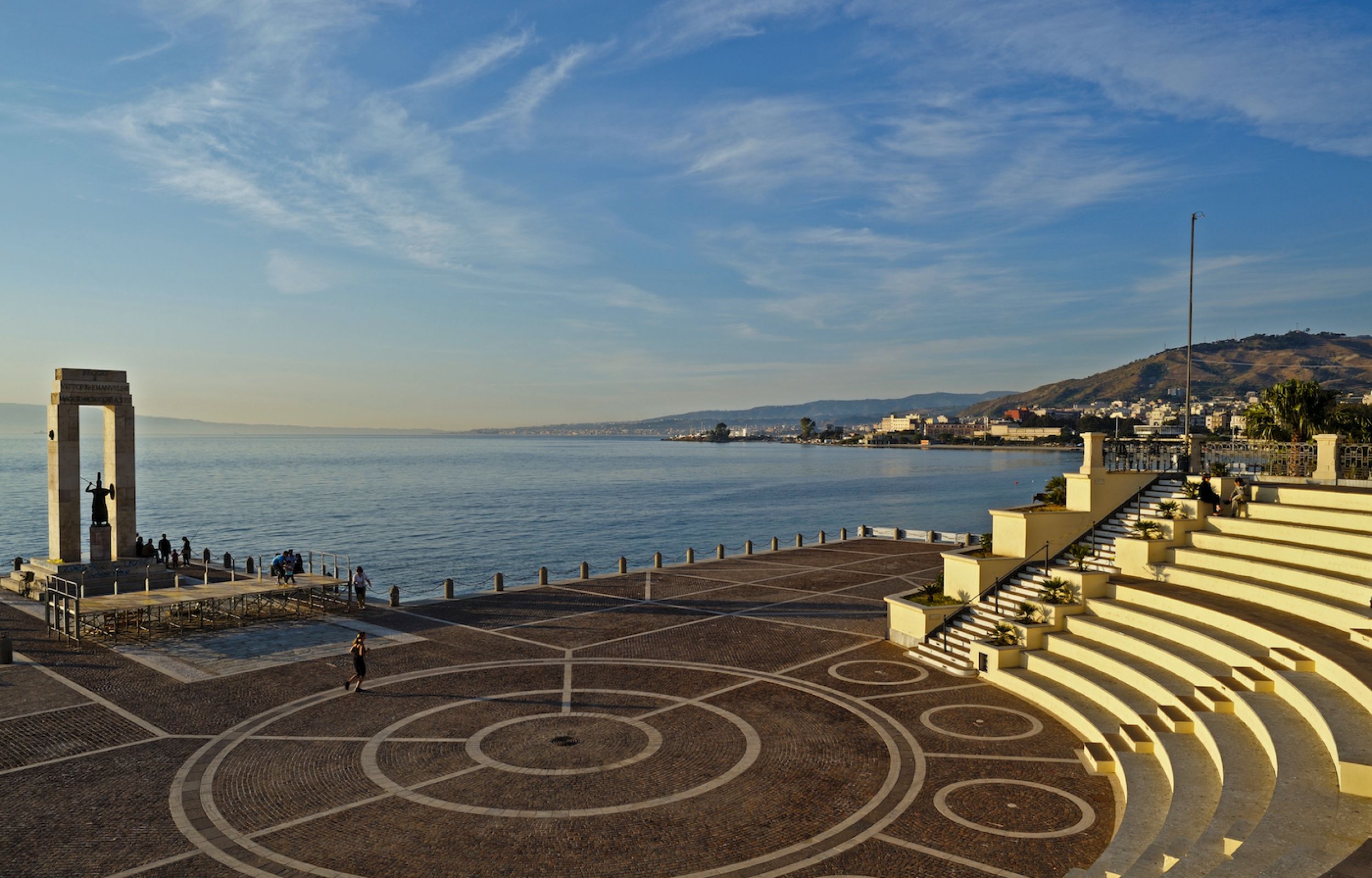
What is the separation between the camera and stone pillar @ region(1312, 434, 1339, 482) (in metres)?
29.2

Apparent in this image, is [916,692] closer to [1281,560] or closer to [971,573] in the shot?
[971,573]

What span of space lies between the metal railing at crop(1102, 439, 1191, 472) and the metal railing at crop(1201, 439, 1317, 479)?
0.92 m

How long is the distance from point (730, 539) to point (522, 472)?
117323mm

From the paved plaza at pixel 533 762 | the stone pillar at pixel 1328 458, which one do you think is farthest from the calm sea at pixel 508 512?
the stone pillar at pixel 1328 458

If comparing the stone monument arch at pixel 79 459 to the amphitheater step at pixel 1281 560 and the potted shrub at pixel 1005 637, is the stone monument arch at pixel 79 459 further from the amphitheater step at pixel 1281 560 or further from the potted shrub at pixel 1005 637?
the amphitheater step at pixel 1281 560

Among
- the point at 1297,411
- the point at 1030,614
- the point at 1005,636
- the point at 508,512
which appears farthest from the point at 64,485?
the point at 508,512

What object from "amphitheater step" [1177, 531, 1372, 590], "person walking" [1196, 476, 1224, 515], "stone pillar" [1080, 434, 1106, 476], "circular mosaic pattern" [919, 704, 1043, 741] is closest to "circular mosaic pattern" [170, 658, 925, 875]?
"circular mosaic pattern" [919, 704, 1043, 741]

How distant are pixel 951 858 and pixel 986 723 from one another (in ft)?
21.1

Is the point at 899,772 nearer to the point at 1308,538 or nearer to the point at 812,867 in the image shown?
the point at 812,867

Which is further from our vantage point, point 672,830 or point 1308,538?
point 1308,538

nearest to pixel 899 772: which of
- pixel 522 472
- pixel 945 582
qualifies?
pixel 945 582

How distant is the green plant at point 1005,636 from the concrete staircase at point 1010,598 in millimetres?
469

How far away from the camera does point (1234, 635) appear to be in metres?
18.5

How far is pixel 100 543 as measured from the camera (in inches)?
1465
